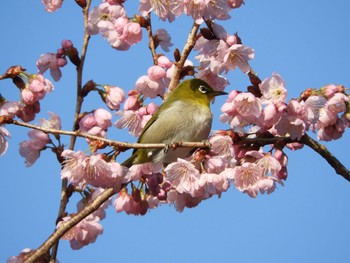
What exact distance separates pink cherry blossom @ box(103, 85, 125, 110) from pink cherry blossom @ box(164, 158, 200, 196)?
1.37 meters

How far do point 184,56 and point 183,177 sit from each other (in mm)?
1061

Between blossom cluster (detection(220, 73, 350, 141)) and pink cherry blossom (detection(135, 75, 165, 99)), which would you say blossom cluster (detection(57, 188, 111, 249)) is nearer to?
pink cherry blossom (detection(135, 75, 165, 99))

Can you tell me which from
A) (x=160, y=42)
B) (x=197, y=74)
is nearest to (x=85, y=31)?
(x=160, y=42)

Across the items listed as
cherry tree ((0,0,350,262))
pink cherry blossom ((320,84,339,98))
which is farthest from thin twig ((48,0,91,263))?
pink cherry blossom ((320,84,339,98))

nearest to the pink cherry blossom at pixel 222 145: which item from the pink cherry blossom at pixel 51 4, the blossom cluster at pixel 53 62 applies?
the blossom cluster at pixel 53 62

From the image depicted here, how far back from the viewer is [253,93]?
4332mm

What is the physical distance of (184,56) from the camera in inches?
190

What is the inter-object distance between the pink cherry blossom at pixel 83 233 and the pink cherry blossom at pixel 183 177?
1.19 m

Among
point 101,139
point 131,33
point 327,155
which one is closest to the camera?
point 101,139

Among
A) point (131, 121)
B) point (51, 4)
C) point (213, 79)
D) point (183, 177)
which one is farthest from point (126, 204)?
point (51, 4)

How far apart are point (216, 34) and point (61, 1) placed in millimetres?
2246

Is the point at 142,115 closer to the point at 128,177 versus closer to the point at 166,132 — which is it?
the point at 166,132

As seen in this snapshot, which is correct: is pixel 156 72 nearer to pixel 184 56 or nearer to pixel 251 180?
pixel 184 56

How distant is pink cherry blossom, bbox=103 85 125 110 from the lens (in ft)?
18.1
